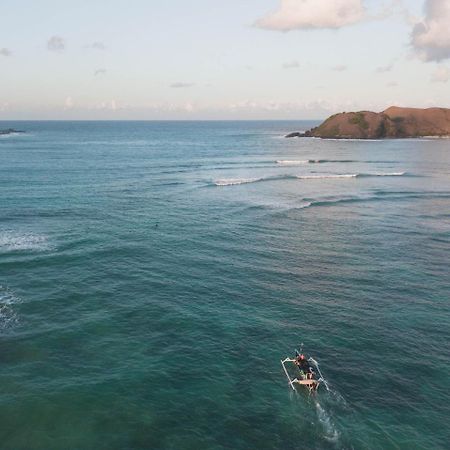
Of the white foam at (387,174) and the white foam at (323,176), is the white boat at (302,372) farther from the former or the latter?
the white foam at (387,174)

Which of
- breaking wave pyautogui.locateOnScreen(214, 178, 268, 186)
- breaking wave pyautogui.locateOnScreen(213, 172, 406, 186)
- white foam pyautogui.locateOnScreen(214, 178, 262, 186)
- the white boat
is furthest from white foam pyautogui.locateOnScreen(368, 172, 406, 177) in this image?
the white boat

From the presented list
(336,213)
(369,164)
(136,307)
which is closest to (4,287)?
(136,307)

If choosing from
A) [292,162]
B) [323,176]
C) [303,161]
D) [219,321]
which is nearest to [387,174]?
[323,176]

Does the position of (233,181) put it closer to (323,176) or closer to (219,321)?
(323,176)

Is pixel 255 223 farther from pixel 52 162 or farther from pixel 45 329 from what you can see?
pixel 52 162

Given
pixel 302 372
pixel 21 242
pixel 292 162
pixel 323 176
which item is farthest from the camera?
pixel 292 162

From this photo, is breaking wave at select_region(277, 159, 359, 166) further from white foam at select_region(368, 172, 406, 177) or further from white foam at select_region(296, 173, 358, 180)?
white foam at select_region(368, 172, 406, 177)
